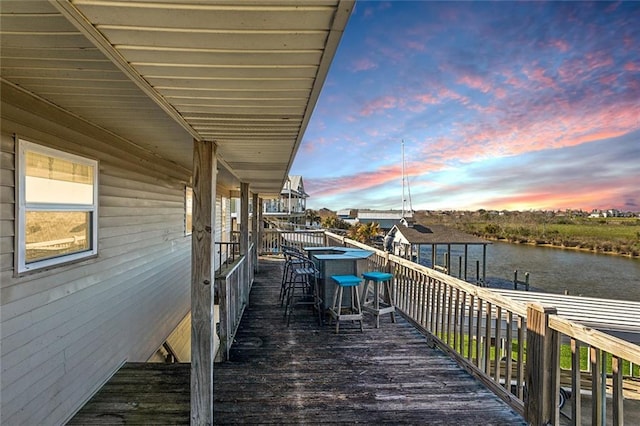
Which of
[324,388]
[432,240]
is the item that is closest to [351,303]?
[324,388]

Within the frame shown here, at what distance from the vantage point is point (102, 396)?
3.07 meters

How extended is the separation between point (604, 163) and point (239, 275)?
19.1 m

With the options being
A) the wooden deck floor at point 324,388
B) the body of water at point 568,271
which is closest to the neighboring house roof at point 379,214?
the body of water at point 568,271

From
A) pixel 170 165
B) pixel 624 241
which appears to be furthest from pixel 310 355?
pixel 624 241

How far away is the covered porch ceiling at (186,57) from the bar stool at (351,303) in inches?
94.3

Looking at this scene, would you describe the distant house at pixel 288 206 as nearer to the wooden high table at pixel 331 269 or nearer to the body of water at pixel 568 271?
the body of water at pixel 568 271

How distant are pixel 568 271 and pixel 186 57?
25.5 meters

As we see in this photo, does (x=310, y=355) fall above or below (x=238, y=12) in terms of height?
below

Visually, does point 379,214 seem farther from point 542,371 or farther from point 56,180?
point 56,180

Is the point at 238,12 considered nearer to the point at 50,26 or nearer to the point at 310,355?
the point at 50,26

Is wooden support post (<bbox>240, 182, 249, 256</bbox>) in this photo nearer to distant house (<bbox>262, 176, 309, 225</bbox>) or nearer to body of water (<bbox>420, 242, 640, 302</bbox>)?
body of water (<bbox>420, 242, 640, 302</bbox>)

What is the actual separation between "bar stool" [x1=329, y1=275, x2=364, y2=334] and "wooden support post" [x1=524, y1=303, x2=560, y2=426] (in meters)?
2.23

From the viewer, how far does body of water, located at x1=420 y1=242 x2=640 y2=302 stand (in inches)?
626

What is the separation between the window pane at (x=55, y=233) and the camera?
2.46 m
